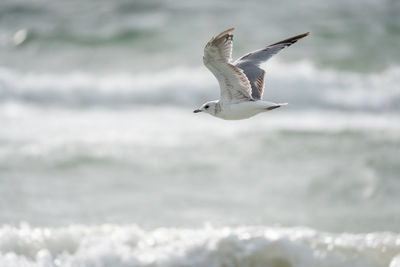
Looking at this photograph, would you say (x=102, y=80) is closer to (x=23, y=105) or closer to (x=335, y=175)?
(x=23, y=105)

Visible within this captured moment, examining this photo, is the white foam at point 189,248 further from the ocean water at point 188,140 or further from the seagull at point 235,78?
the seagull at point 235,78

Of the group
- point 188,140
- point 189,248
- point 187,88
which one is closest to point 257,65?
point 189,248

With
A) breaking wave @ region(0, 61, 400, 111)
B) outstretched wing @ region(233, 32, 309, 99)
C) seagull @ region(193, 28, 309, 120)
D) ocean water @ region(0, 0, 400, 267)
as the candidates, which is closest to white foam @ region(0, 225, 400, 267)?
ocean water @ region(0, 0, 400, 267)

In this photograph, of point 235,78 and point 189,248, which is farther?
point 189,248

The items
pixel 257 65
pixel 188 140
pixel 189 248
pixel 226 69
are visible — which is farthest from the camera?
pixel 188 140

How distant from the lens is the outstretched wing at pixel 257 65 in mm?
5535

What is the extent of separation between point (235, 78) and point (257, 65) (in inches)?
22.9

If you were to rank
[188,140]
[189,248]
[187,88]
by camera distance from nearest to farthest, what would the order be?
[189,248] → [188,140] → [187,88]

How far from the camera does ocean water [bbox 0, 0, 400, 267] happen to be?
6.75 m

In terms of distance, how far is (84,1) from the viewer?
15562mm

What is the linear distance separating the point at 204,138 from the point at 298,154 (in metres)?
1.54

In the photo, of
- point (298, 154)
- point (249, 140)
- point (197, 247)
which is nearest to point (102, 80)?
point (249, 140)

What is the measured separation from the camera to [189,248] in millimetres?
6488

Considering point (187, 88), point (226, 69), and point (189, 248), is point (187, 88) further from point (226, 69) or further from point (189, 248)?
point (226, 69)
